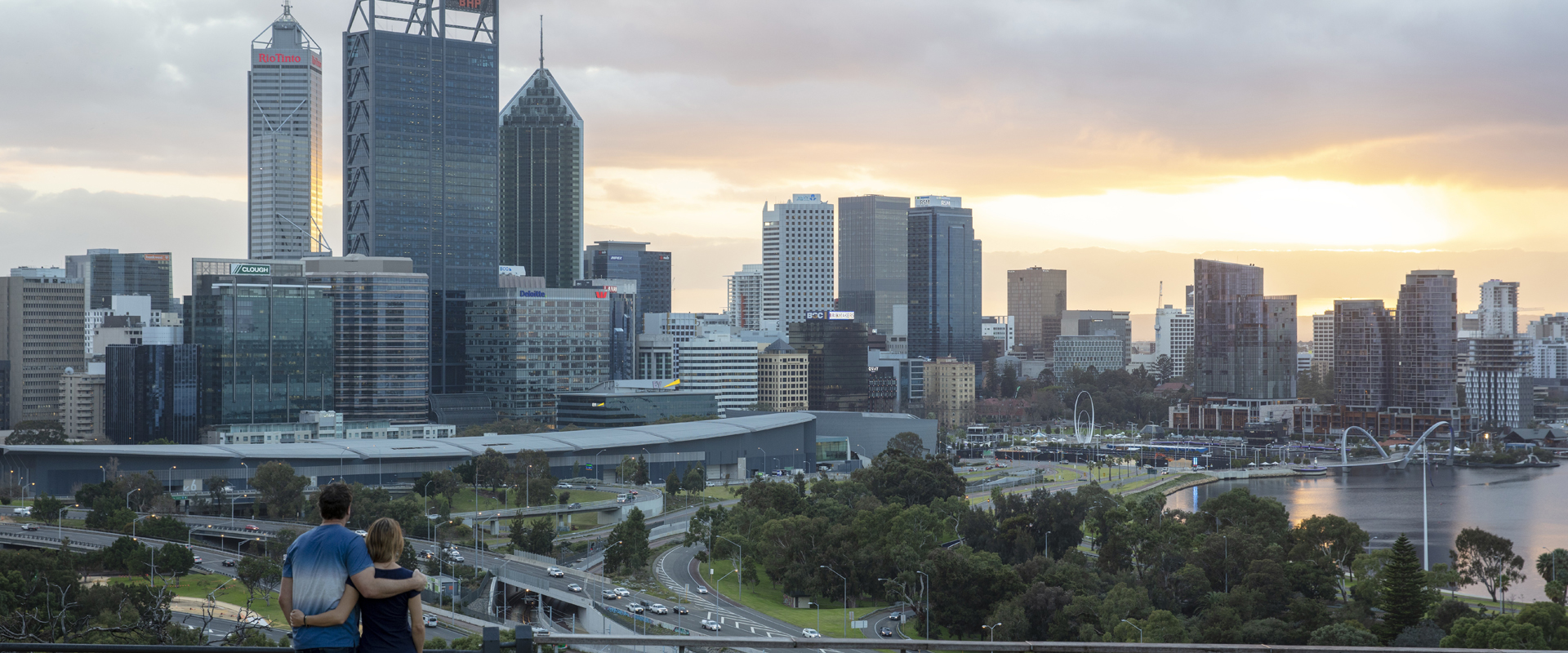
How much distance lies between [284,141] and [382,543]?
99730mm

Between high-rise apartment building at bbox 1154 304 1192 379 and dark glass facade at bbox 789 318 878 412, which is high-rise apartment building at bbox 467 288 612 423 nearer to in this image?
dark glass facade at bbox 789 318 878 412

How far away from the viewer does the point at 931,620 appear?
69.6 ft

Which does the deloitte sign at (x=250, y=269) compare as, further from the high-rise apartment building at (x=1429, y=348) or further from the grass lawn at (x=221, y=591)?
the high-rise apartment building at (x=1429, y=348)

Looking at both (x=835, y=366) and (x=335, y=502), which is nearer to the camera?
(x=335, y=502)

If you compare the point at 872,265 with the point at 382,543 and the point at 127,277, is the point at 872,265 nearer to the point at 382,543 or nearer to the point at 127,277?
the point at 127,277

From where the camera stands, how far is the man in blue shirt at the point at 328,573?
3.23m

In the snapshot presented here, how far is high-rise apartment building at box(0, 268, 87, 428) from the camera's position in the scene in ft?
192

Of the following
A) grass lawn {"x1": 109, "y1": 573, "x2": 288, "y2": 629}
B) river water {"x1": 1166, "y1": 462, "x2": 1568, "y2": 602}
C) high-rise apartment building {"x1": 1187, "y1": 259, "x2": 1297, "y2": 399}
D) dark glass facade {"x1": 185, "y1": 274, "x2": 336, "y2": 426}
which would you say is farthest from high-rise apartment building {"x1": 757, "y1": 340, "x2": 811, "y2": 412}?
grass lawn {"x1": 109, "y1": 573, "x2": 288, "y2": 629}

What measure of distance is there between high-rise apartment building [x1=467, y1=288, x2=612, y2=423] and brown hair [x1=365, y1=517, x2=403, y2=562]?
54.2 meters

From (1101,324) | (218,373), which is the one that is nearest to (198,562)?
(218,373)

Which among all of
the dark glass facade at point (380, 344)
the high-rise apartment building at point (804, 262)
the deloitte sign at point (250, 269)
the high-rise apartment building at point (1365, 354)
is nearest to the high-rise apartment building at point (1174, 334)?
the high-rise apartment building at point (804, 262)

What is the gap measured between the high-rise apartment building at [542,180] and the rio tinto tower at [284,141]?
687 inches

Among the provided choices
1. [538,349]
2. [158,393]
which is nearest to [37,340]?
[158,393]

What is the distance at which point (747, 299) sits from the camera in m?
118
